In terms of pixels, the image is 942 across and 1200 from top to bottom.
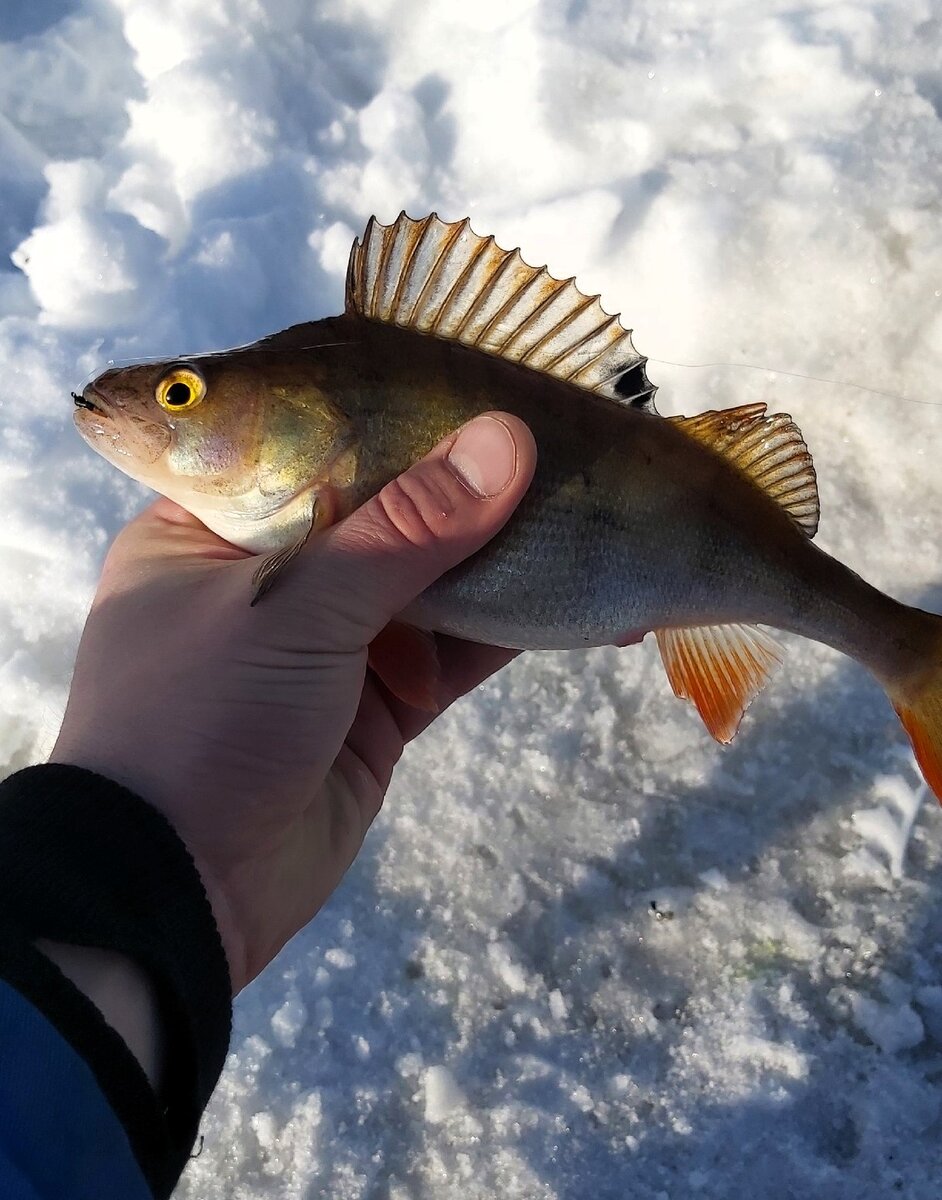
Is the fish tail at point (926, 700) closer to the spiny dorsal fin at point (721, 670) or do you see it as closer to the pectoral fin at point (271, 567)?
the spiny dorsal fin at point (721, 670)

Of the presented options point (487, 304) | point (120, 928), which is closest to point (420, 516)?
point (487, 304)

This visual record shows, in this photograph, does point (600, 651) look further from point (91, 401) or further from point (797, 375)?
point (91, 401)

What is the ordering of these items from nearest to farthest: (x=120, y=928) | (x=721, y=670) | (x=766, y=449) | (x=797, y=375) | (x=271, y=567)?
(x=120, y=928) < (x=271, y=567) < (x=766, y=449) < (x=721, y=670) < (x=797, y=375)

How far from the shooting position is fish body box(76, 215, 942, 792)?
1.72 m

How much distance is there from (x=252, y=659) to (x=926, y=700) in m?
1.33

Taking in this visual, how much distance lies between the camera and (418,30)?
13.1 ft

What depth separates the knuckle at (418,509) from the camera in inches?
63.4

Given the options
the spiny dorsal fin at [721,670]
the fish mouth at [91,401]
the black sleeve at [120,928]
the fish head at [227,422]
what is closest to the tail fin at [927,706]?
the spiny dorsal fin at [721,670]

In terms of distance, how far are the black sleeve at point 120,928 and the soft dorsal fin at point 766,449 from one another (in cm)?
123

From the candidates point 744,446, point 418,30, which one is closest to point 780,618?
point 744,446

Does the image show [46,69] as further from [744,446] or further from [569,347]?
[744,446]

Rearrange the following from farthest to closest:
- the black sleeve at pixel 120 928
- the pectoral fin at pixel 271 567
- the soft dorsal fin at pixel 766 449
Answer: the soft dorsal fin at pixel 766 449 < the pectoral fin at pixel 271 567 < the black sleeve at pixel 120 928

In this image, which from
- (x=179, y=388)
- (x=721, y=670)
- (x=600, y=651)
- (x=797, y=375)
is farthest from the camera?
(x=797, y=375)

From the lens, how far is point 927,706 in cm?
192
